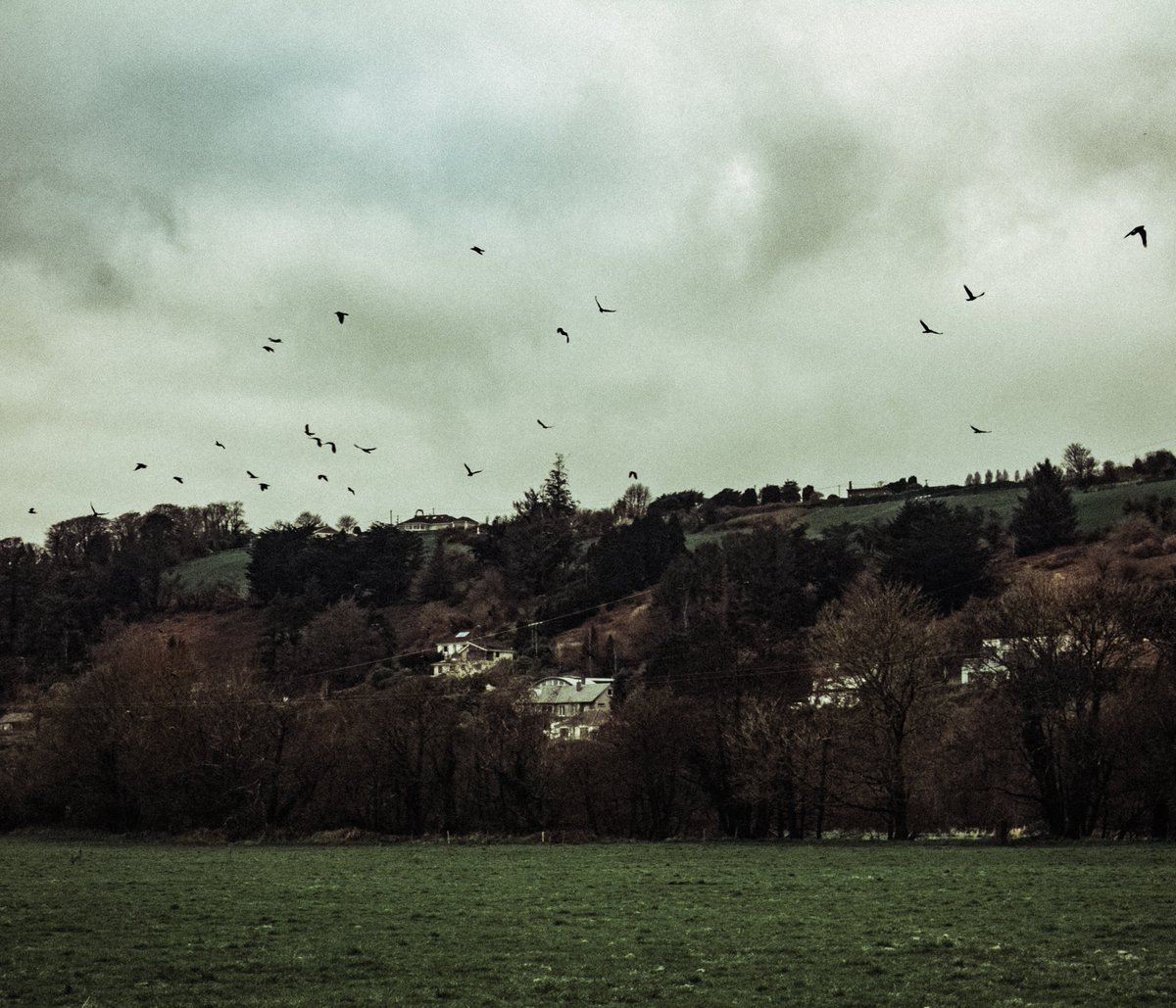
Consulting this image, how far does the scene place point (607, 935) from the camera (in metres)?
24.7

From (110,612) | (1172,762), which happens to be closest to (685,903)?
(1172,762)

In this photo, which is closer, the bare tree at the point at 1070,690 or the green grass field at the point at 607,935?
the green grass field at the point at 607,935

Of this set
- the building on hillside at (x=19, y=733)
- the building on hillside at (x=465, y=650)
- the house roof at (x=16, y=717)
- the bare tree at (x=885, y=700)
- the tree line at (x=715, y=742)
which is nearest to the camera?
the tree line at (x=715, y=742)

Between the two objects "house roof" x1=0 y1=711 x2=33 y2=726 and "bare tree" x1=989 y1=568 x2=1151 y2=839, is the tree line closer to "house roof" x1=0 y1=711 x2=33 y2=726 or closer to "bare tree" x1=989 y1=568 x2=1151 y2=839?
"bare tree" x1=989 y1=568 x2=1151 y2=839

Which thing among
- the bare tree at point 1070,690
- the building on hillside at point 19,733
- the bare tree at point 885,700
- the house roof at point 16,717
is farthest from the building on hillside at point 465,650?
the bare tree at point 1070,690

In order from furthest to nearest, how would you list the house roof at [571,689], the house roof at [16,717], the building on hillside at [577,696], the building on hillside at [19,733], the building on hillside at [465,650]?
the building on hillside at [465,650] → the house roof at [571,689] → the building on hillside at [577,696] → the house roof at [16,717] → the building on hillside at [19,733]

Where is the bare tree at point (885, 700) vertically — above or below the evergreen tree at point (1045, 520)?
below

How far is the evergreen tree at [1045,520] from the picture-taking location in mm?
150875

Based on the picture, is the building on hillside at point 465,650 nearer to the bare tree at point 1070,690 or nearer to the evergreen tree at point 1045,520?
the evergreen tree at point 1045,520

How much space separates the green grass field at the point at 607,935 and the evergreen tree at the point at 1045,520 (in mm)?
114888

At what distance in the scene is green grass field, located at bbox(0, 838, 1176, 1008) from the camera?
18656 mm

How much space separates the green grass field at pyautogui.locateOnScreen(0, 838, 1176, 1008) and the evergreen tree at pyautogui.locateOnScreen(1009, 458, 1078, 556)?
114888 mm

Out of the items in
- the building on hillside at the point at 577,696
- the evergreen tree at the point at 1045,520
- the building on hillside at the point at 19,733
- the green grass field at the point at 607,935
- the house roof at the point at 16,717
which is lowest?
the green grass field at the point at 607,935

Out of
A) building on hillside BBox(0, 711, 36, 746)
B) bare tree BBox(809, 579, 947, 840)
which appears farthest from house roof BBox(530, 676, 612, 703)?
bare tree BBox(809, 579, 947, 840)
